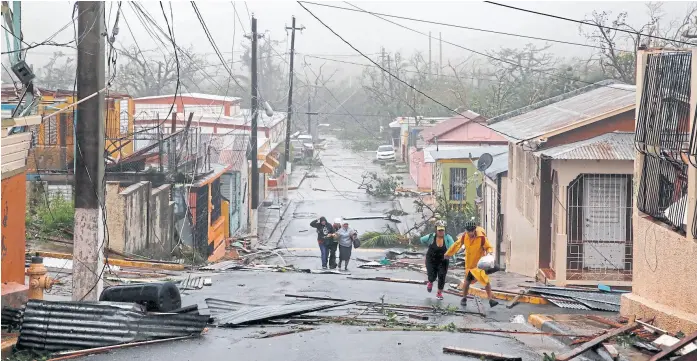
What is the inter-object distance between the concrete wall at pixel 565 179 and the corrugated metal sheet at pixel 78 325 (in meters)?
11.9

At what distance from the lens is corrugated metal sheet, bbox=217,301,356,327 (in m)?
12.6

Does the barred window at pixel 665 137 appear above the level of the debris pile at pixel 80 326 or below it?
above

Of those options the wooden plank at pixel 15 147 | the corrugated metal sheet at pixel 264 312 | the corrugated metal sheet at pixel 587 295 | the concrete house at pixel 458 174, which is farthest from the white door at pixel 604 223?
the concrete house at pixel 458 174

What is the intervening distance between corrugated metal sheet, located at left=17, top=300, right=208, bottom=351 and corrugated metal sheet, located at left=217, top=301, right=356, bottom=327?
1801 millimetres

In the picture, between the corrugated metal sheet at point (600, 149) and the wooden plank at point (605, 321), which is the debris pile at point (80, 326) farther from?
the corrugated metal sheet at point (600, 149)

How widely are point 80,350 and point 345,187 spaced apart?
1801 inches

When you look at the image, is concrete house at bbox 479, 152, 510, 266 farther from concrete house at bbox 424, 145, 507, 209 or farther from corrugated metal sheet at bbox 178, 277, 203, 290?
corrugated metal sheet at bbox 178, 277, 203, 290

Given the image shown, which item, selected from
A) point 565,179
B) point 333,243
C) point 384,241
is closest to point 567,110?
point 565,179

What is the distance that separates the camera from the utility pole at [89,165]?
12.2 meters

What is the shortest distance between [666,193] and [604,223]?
7.91 m

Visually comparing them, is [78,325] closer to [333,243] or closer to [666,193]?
[666,193]

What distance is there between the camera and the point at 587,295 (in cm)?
1762

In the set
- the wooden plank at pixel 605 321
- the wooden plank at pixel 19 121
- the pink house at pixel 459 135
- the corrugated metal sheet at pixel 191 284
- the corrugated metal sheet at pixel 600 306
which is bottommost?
the corrugated metal sheet at pixel 600 306

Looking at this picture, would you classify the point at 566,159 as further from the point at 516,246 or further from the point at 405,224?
the point at 405,224
